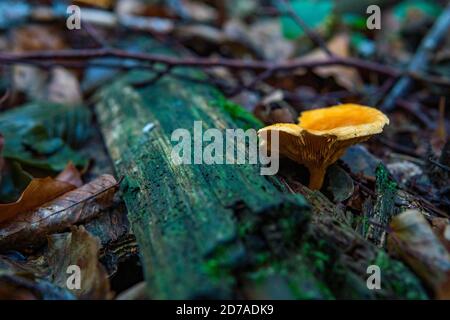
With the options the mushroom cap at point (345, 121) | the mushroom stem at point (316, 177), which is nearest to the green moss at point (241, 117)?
the mushroom cap at point (345, 121)

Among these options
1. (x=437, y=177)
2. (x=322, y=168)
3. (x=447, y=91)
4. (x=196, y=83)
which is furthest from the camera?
(x=447, y=91)

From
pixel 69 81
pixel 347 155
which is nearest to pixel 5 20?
pixel 69 81

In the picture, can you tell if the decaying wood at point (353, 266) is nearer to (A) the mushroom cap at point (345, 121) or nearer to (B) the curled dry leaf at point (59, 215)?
(A) the mushroom cap at point (345, 121)

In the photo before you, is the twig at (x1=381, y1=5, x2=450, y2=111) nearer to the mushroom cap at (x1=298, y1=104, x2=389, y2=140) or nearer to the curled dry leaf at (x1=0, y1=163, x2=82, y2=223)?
the mushroom cap at (x1=298, y1=104, x2=389, y2=140)

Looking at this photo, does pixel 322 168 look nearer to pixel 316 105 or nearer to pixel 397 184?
pixel 397 184

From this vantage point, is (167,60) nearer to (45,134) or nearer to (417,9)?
(45,134)

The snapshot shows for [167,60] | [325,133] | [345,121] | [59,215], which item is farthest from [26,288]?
Answer: [167,60]

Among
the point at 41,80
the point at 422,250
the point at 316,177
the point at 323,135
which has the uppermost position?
the point at 41,80
